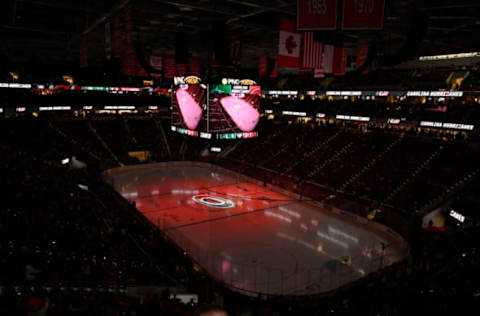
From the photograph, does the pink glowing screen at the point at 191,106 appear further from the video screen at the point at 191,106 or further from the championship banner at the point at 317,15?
the championship banner at the point at 317,15

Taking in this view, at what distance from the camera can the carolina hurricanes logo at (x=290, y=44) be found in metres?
13.0

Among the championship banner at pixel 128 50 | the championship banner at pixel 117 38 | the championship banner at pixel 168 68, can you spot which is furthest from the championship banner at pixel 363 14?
the championship banner at pixel 168 68

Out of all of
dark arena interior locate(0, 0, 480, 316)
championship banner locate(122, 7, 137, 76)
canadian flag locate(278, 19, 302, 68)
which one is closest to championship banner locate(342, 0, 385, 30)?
dark arena interior locate(0, 0, 480, 316)

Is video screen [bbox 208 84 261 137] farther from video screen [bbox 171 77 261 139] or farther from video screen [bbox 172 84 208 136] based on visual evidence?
video screen [bbox 172 84 208 136]

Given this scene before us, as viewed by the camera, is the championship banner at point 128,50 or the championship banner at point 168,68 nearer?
the championship banner at point 128,50

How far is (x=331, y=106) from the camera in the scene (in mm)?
36531

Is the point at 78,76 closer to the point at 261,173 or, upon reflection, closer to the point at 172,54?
the point at 172,54

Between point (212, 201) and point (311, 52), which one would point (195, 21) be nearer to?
point (311, 52)

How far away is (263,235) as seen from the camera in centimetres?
1641

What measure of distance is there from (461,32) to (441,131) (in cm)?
1024

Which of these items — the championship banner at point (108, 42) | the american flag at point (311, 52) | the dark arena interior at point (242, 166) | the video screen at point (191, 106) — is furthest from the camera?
the championship banner at point (108, 42)

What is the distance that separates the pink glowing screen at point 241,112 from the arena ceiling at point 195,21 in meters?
3.25

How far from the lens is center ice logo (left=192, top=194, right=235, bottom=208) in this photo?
21156 mm

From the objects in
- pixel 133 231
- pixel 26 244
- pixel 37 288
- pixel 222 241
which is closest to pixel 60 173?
pixel 133 231
